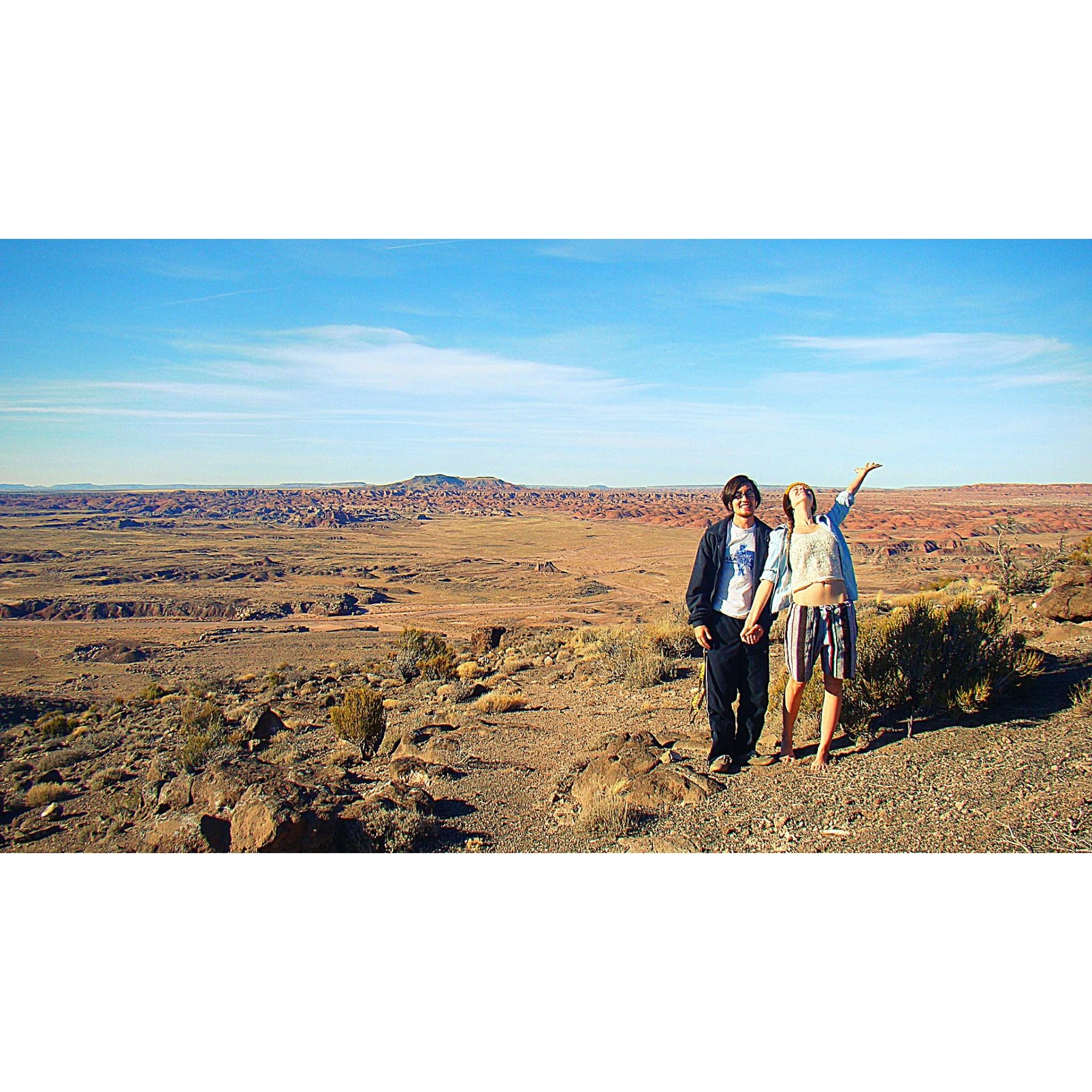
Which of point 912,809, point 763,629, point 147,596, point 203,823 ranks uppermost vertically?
point 763,629

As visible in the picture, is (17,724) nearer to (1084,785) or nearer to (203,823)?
(203,823)

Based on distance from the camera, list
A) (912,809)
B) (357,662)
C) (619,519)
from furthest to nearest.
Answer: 1. (619,519)
2. (357,662)
3. (912,809)

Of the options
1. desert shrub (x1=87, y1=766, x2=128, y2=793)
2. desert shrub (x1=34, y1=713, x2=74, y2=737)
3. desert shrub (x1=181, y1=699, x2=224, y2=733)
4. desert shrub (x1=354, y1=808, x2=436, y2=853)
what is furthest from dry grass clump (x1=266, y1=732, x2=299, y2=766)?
desert shrub (x1=34, y1=713, x2=74, y2=737)

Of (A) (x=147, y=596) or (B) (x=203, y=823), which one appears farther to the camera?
(A) (x=147, y=596)

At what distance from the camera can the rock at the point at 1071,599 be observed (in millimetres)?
6703

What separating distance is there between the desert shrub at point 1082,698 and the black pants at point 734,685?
6.84 ft

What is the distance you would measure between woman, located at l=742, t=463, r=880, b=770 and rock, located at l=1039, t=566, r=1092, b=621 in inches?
179

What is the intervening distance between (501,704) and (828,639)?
4.22 meters

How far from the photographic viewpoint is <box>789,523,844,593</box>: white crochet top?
3.71 m

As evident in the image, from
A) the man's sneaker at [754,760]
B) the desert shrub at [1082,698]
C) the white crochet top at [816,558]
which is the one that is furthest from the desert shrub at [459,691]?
the desert shrub at [1082,698]

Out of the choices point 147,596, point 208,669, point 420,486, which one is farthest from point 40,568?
point 420,486

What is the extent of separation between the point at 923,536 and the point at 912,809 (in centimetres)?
3589

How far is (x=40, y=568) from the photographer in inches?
1432

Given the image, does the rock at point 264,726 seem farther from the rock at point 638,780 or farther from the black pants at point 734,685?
the black pants at point 734,685
